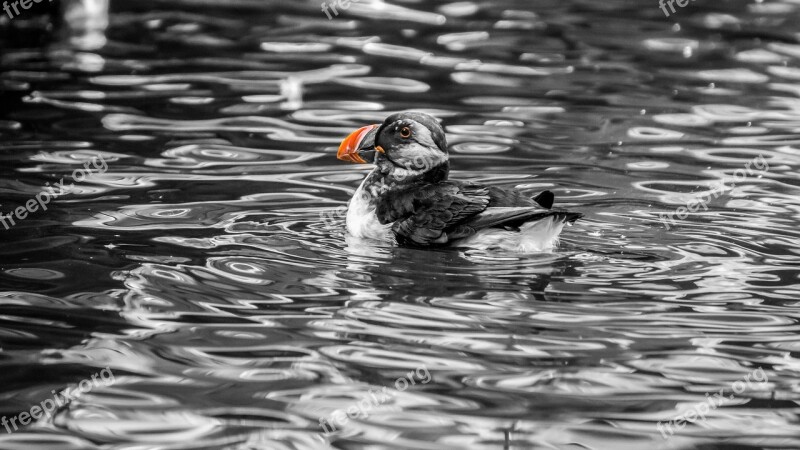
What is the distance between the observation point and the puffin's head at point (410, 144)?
7.72 metres

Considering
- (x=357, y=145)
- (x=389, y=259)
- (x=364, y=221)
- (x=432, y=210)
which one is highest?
(x=357, y=145)

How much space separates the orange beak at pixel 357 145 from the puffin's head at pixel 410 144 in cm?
4

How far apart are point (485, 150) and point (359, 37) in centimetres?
481

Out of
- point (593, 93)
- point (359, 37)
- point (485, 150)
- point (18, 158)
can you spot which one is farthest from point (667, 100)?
point (18, 158)

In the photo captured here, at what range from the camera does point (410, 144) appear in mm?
7758

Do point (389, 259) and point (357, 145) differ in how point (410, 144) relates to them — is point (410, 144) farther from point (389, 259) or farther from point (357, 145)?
point (389, 259)

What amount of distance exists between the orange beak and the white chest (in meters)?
0.27

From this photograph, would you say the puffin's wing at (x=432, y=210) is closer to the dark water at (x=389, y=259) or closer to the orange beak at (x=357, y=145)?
the dark water at (x=389, y=259)

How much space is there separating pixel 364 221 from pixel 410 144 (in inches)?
22.6

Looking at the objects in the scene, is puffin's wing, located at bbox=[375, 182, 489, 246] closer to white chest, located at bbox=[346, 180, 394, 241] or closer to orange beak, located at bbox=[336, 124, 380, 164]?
white chest, located at bbox=[346, 180, 394, 241]

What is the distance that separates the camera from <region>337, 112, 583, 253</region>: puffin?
7141mm

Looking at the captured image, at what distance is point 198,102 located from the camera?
11.5 metres

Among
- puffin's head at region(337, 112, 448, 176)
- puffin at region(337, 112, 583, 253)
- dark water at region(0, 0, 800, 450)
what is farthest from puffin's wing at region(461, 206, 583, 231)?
puffin's head at region(337, 112, 448, 176)

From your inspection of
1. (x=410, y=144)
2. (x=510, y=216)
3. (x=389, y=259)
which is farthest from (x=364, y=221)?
(x=510, y=216)
